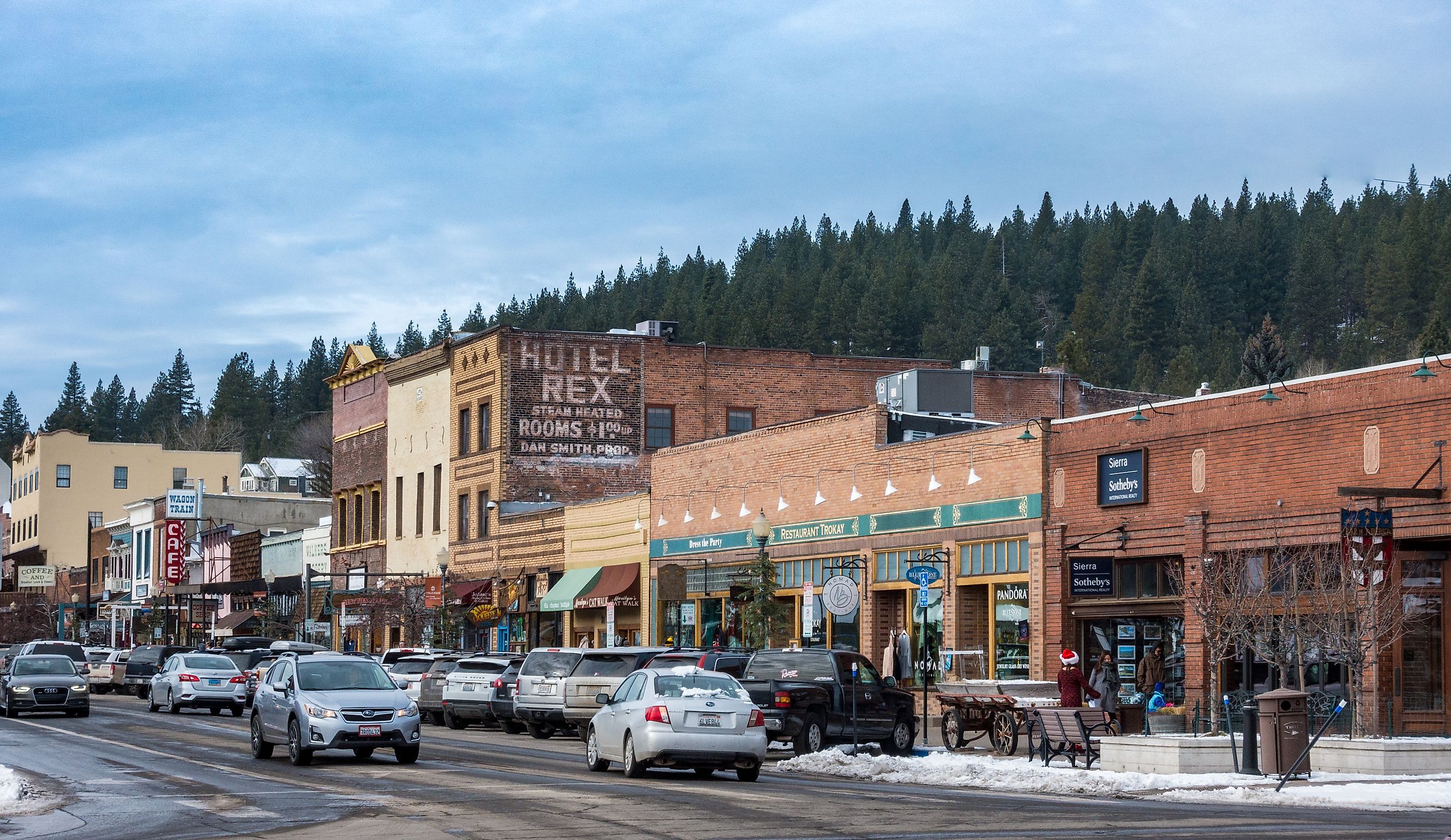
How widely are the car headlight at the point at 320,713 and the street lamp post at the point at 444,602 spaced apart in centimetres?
3180

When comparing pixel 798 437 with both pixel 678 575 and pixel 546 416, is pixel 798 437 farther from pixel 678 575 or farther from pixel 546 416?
pixel 546 416

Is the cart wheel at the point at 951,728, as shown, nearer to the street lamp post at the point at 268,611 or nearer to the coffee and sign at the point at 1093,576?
the coffee and sign at the point at 1093,576

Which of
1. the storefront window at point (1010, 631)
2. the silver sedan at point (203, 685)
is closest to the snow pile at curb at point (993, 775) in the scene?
the storefront window at point (1010, 631)

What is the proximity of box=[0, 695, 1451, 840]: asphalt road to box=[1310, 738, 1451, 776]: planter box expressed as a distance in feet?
12.3

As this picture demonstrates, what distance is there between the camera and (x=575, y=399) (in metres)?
58.5

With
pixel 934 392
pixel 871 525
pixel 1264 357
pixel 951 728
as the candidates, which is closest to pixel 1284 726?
pixel 951 728

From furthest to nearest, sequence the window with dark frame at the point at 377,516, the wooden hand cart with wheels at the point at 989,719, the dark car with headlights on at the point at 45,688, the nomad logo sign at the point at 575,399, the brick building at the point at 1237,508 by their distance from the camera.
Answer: the window with dark frame at the point at 377,516
the nomad logo sign at the point at 575,399
the dark car with headlights on at the point at 45,688
the brick building at the point at 1237,508
the wooden hand cart with wheels at the point at 989,719

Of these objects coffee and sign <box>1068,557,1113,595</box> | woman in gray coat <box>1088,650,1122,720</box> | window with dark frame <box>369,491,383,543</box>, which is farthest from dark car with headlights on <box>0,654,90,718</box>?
window with dark frame <box>369,491,383,543</box>

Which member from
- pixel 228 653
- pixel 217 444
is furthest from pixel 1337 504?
pixel 217 444

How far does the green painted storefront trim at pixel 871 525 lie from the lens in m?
36.4

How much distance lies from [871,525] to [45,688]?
19155 mm

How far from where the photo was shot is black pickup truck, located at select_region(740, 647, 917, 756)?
27.2 metres

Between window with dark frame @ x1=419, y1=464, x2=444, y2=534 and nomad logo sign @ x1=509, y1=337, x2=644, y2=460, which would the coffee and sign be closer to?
nomad logo sign @ x1=509, y1=337, x2=644, y2=460

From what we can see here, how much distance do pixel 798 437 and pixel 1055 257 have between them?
120717 millimetres
